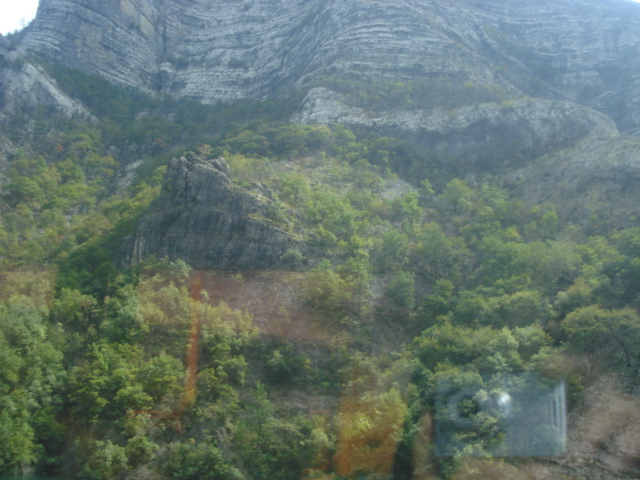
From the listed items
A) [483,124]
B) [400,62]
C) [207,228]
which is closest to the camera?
[207,228]

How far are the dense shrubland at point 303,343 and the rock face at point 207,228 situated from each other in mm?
1491

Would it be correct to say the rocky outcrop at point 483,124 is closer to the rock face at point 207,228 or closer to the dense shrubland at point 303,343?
the dense shrubland at point 303,343

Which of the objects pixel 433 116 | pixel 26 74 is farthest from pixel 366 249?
pixel 26 74

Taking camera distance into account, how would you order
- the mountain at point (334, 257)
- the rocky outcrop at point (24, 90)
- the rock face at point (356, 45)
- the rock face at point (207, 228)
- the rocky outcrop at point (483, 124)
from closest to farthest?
the mountain at point (334, 257) → the rock face at point (207, 228) → the rocky outcrop at point (483, 124) → the rocky outcrop at point (24, 90) → the rock face at point (356, 45)

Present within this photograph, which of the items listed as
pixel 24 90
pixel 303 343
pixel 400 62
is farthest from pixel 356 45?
pixel 303 343

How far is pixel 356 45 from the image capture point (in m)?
68.3

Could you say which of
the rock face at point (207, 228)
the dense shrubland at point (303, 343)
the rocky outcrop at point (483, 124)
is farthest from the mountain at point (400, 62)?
the rock face at point (207, 228)

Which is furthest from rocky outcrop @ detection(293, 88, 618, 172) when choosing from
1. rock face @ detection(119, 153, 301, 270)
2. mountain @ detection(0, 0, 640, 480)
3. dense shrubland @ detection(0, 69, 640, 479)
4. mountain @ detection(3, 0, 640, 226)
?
rock face @ detection(119, 153, 301, 270)

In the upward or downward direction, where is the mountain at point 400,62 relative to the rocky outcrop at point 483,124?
upward

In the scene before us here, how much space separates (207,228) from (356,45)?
1561 inches

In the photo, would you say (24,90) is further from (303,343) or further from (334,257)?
(303,343)

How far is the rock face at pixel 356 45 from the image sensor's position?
6756 centimetres

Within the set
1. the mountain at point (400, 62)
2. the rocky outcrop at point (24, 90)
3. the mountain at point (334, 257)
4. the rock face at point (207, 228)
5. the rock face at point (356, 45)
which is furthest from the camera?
the rock face at point (356, 45)

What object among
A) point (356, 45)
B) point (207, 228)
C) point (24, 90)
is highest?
point (356, 45)
